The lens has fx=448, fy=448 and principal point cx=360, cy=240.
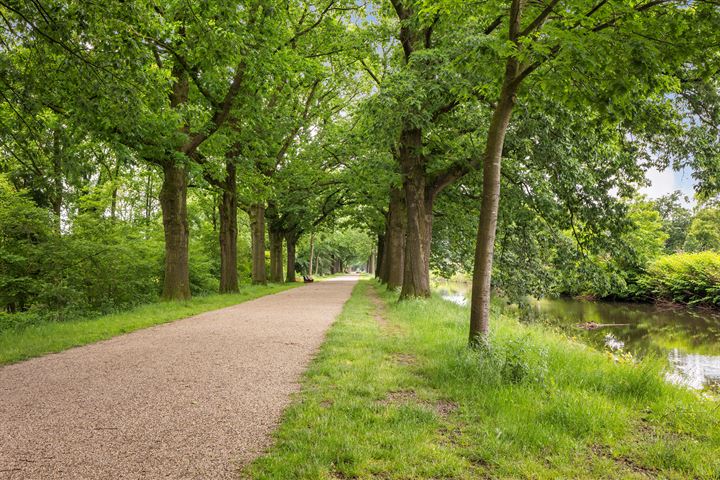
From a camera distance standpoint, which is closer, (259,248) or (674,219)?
(259,248)

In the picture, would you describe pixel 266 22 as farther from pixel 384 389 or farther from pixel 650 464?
pixel 650 464

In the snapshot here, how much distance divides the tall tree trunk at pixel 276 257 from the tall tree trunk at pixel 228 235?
1059cm

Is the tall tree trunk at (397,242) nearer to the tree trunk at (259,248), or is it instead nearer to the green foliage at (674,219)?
the tree trunk at (259,248)

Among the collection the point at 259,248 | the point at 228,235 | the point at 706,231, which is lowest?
the point at 259,248

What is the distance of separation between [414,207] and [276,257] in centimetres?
1806

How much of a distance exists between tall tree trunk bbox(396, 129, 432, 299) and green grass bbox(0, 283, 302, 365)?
6.13 meters

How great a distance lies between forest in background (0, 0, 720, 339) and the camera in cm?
572

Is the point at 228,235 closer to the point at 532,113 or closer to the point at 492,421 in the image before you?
the point at 532,113

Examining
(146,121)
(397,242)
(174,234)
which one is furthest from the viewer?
(397,242)

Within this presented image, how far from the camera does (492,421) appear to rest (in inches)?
159

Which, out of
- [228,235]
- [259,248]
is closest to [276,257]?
[259,248]

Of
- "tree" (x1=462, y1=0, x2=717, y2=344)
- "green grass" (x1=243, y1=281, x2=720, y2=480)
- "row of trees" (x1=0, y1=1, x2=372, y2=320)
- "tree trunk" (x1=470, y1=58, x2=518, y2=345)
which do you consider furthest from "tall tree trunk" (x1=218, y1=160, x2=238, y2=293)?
"tree" (x1=462, y1=0, x2=717, y2=344)

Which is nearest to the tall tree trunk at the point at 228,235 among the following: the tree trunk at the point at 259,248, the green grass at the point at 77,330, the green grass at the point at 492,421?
the tree trunk at the point at 259,248

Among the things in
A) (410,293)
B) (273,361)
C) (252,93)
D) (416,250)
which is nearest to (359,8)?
(252,93)
